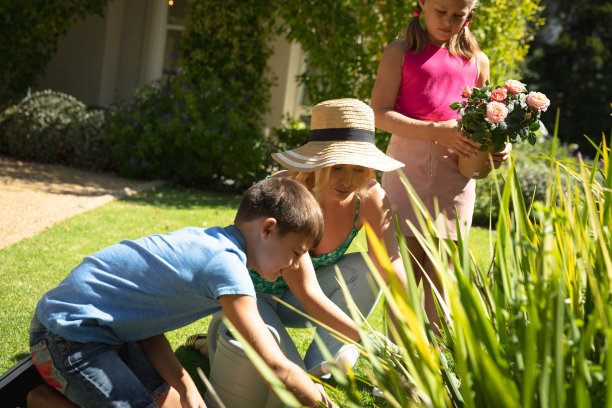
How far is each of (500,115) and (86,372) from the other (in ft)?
6.45

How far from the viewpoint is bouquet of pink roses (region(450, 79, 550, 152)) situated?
287 centimetres

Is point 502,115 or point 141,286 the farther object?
point 502,115

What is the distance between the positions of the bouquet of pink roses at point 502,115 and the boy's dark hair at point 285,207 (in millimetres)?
1056

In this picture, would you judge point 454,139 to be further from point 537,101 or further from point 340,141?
point 340,141

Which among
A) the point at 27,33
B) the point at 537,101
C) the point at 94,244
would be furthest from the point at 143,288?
the point at 27,33

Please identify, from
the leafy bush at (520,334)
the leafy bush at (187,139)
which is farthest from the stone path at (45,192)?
the leafy bush at (520,334)

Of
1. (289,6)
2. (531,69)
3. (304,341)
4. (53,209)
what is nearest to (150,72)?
(289,6)

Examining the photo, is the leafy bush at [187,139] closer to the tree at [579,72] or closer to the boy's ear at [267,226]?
the boy's ear at [267,226]

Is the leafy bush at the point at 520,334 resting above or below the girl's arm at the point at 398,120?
below

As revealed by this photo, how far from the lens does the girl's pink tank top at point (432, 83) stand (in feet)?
10.6

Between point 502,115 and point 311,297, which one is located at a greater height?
point 502,115

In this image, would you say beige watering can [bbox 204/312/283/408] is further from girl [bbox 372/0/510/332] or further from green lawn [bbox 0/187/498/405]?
girl [bbox 372/0/510/332]

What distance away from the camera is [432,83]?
324 cm

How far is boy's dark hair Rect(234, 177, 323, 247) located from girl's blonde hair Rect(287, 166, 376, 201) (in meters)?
0.61
